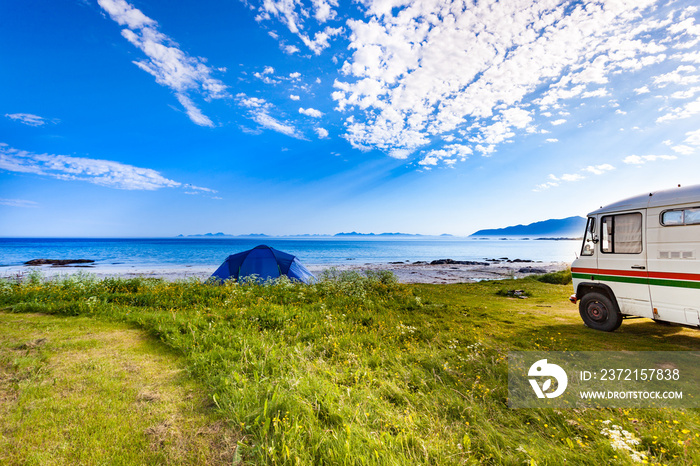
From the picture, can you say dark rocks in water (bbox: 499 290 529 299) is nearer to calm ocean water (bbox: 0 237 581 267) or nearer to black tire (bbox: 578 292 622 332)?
black tire (bbox: 578 292 622 332)

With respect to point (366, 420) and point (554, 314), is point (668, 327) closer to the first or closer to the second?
point (554, 314)

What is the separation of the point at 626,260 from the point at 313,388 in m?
9.31

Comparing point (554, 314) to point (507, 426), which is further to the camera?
point (554, 314)

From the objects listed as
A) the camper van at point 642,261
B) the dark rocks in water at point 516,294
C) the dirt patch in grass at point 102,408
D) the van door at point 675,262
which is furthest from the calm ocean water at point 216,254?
the van door at point 675,262

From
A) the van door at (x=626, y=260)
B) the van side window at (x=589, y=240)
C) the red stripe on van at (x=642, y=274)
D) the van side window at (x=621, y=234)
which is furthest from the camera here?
the van side window at (x=589, y=240)

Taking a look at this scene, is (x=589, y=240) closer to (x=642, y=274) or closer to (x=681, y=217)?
(x=642, y=274)

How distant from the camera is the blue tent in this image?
57.2ft

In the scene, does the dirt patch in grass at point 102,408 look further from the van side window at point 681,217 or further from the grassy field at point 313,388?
the van side window at point 681,217

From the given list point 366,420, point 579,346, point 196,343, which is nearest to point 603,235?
point 579,346

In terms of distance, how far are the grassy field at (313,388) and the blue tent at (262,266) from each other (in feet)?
25.5

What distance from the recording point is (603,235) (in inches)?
345

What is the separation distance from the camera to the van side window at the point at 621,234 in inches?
314

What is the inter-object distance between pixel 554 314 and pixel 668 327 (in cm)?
297

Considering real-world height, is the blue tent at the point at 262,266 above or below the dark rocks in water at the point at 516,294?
above
